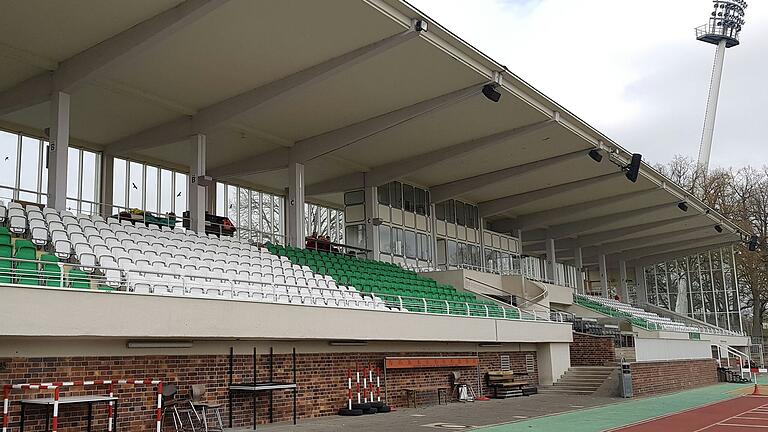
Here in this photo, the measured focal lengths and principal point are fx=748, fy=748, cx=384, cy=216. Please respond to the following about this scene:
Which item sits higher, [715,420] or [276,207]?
[276,207]

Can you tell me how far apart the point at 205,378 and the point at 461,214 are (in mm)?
22880

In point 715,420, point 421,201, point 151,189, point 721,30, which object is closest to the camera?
point 715,420

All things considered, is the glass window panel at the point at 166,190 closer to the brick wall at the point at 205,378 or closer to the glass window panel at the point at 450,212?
the brick wall at the point at 205,378

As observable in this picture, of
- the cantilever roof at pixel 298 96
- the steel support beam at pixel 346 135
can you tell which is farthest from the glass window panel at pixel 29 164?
the steel support beam at pixel 346 135

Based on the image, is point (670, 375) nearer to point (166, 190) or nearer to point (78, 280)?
point (166, 190)

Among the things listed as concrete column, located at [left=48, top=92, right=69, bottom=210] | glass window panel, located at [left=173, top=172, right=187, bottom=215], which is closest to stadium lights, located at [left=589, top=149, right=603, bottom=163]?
glass window panel, located at [left=173, top=172, right=187, bottom=215]

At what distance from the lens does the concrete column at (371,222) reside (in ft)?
94.9

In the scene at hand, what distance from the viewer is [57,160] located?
17.5m

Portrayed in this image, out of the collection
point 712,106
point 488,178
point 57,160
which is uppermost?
point 712,106

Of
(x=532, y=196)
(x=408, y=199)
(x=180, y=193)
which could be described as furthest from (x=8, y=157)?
(x=532, y=196)

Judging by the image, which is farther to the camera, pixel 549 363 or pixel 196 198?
pixel 549 363

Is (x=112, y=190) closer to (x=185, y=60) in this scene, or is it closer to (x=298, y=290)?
(x=185, y=60)

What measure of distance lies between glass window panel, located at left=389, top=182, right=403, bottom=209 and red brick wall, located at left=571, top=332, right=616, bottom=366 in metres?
8.74

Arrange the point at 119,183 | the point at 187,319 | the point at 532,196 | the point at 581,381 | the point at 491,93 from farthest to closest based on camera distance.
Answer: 1. the point at 532,196
2. the point at 581,381
3. the point at 119,183
4. the point at 491,93
5. the point at 187,319
